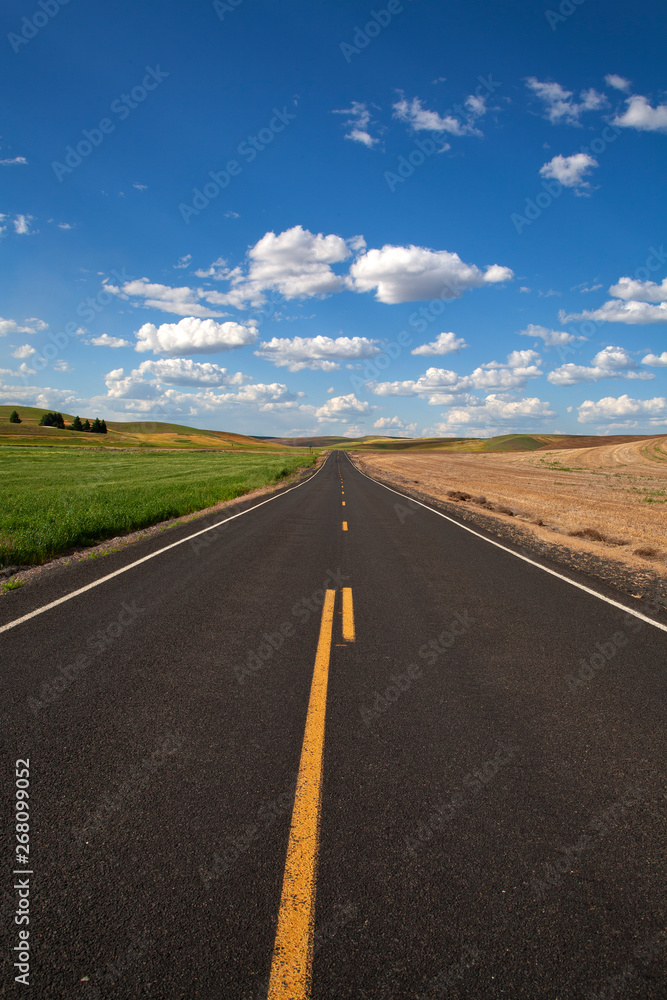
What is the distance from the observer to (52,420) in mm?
119500

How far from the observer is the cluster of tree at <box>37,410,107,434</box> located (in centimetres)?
11876

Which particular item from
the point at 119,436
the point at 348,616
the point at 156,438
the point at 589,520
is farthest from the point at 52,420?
the point at 348,616

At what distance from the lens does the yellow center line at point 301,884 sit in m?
1.95

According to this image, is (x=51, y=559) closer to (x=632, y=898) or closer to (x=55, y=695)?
(x=55, y=695)

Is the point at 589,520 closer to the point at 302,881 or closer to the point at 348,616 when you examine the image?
the point at 348,616

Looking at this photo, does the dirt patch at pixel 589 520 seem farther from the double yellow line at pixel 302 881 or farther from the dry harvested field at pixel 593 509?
the double yellow line at pixel 302 881

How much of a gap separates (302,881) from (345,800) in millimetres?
624

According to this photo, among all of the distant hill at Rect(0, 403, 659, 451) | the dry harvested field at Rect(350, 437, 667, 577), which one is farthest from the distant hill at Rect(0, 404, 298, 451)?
the dry harvested field at Rect(350, 437, 667, 577)

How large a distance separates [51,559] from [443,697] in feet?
28.7

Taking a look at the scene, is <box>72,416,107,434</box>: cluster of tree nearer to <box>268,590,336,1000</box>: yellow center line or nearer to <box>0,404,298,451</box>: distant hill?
<box>0,404,298,451</box>: distant hill

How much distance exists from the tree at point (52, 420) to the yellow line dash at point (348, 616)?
129 m

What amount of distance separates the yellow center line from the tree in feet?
434

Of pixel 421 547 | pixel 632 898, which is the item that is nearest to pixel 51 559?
pixel 421 547

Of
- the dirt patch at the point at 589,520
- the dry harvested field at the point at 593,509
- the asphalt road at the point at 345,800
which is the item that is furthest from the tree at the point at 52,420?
the asphalt road at the point at 345,800
